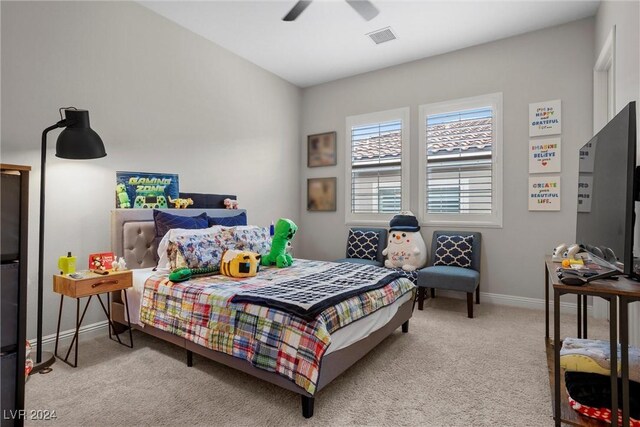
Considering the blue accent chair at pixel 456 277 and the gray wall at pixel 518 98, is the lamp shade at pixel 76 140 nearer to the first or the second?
the blue accent chair at pixel 456 277

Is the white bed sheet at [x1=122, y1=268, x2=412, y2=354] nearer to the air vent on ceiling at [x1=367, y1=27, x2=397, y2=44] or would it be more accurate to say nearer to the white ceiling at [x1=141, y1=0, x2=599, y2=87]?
the white ceiling at [x1=141, y1=0, x2=599, y2=87]

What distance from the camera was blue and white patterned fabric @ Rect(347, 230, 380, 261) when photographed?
446 cm

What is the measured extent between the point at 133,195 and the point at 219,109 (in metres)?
1.53

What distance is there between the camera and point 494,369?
2334 mm

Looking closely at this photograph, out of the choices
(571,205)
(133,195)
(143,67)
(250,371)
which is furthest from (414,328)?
(143,67)

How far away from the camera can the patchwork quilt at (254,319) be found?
178cm

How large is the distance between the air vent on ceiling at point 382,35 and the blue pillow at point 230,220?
8.34 ft

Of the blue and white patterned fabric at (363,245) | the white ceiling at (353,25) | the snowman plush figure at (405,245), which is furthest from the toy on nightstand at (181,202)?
the snowman plush figure at (405,245)

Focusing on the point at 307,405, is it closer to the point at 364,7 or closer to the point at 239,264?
the point at 239,264

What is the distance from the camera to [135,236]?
3.10 m

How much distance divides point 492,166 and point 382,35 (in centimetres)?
198

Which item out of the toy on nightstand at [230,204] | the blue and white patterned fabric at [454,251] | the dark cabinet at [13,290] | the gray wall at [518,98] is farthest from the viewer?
the toy on nightstand at [230,204]

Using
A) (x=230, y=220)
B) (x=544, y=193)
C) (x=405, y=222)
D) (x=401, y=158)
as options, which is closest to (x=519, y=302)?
(x=544, y=193)

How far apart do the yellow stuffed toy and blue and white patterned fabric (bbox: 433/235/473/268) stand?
2300 millimetres
